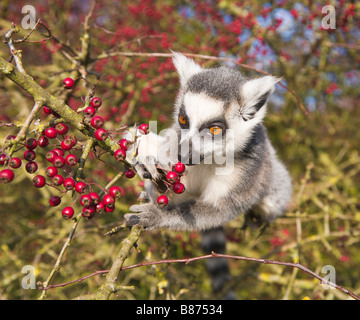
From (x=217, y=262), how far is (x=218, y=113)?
2342 mm

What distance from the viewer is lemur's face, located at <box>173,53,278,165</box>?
9.16 ft

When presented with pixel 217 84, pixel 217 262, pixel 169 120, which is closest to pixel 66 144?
pixel 217 84

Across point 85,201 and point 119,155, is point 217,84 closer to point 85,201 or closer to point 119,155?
point 119,155

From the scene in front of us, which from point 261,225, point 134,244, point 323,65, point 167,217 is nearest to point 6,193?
point 167,217

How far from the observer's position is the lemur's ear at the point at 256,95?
301 cm

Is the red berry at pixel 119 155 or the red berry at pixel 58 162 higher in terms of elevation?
the red berry at pixel 119 155

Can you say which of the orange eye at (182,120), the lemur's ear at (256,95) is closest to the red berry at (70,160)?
the orange eye at (182,120)

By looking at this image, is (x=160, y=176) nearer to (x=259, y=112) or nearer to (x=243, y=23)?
(x=259, y=112)

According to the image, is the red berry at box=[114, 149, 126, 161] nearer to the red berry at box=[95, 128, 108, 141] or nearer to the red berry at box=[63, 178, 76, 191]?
the red berry at box=[95, 128, 108, 141]

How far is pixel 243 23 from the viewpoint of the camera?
464cm

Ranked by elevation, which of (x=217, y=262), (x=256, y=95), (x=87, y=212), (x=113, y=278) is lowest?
(x=113, y=278)

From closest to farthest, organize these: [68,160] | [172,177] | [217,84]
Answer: [68,160], [172,177], [217,84]

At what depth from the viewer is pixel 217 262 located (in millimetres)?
4312

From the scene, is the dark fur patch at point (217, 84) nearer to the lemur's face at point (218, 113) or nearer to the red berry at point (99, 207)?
the lemur's face at point (218, 113)
